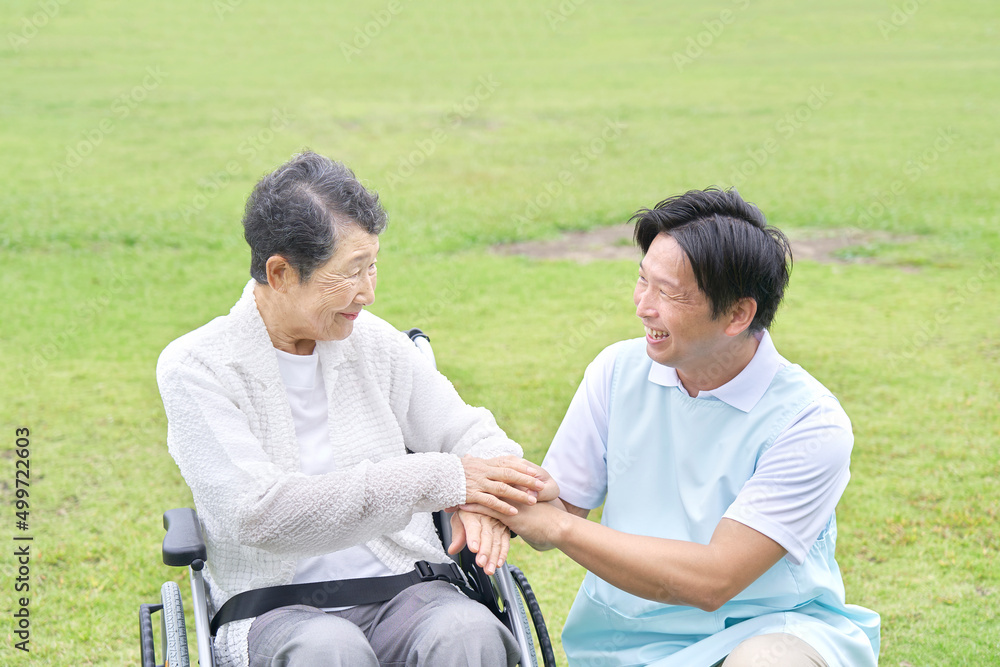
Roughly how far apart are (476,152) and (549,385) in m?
8.05

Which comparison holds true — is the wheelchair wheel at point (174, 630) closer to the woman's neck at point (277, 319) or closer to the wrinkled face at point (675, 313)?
the woman's neck at point (277, 319)

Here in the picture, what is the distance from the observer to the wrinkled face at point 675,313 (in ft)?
7.01

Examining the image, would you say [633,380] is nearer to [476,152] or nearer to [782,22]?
[476,152]

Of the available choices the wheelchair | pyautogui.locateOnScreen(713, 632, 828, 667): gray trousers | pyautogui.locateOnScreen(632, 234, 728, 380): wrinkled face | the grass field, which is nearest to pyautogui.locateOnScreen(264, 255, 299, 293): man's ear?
the wheelchair

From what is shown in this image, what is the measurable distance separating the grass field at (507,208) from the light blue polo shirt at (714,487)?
1358 millimetres

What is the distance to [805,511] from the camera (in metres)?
2.06

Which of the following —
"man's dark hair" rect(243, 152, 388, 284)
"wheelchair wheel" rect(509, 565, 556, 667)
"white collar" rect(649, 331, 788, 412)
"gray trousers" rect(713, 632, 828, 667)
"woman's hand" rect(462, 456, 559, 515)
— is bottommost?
"wheelchair wheel" rect(509, 565, 556, 667)

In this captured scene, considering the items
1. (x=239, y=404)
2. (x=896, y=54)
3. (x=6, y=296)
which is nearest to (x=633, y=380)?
(x=239, y=404)

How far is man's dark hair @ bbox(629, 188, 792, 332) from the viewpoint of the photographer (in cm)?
210

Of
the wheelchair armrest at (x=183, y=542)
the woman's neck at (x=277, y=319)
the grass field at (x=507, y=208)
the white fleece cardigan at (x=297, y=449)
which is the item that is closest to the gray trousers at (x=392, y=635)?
the white fleece cardigan at (x=297, y=449)

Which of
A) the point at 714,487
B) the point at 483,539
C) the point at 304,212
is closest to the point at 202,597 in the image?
the point at 483,539

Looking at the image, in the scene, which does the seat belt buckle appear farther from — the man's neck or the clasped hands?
the man's neck

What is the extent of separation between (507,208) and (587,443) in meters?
8.46

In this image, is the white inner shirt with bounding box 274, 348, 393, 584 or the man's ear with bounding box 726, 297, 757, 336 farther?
the white inner shirt with bounding box 274, 348, 393, 584
